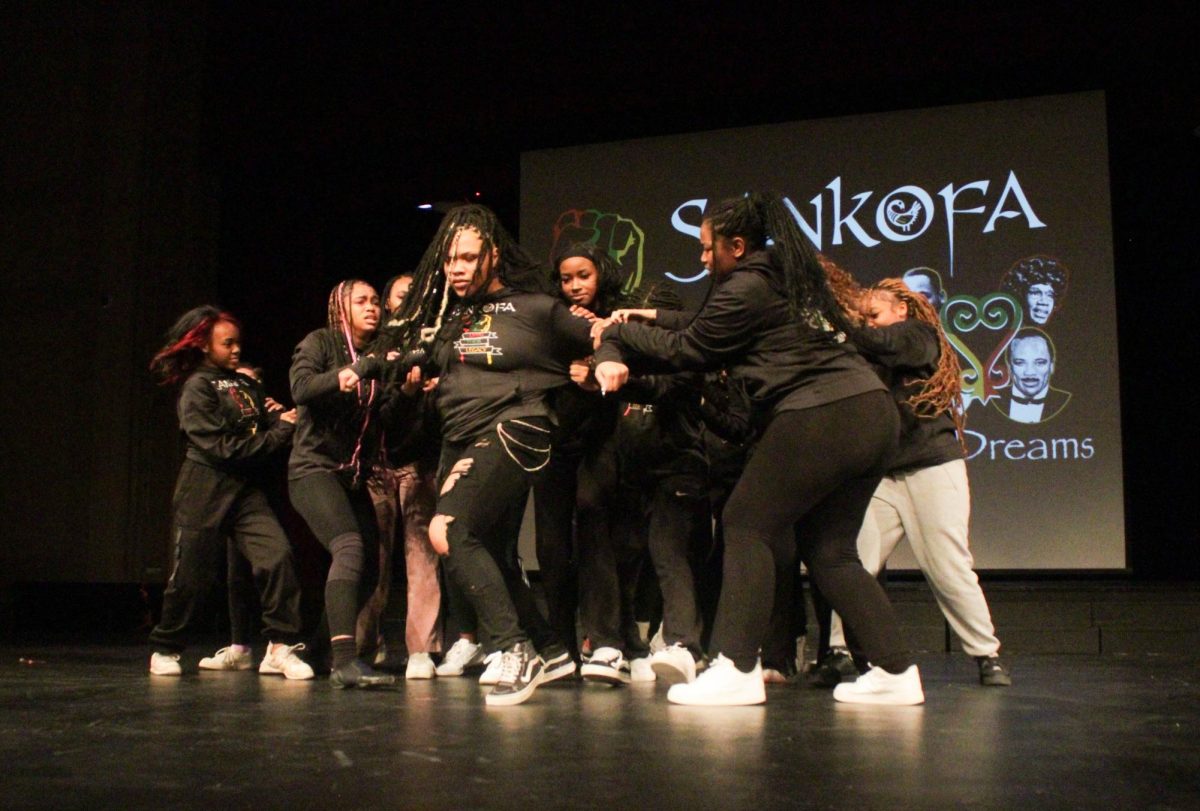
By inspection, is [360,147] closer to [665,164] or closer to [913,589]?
[665,164]

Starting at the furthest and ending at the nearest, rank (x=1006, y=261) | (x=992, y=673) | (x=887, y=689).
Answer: (x=1006, y=261)
(x=992, y=673)
(x=887, y=689)

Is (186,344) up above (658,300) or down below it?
below

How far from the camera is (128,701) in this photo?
10.2ft

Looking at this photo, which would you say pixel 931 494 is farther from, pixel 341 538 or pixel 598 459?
pixel 341 538

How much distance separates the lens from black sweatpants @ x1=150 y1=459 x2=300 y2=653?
13.2ft

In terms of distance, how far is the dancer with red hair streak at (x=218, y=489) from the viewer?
4.02 m

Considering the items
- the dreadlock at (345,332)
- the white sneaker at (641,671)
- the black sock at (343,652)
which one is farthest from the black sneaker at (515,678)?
the dreadlock at (345,332)

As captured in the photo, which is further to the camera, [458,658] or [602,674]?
[458,658]

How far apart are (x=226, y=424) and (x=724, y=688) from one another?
7.12ft

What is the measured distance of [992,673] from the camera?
11.9 feet

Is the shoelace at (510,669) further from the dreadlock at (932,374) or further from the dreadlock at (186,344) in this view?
the dreadlock at (186,344)

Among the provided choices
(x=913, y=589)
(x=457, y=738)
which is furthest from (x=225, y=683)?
(x=913, y=589)

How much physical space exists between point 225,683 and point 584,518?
4.08ft

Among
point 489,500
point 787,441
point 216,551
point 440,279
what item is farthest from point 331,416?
point 787,441
